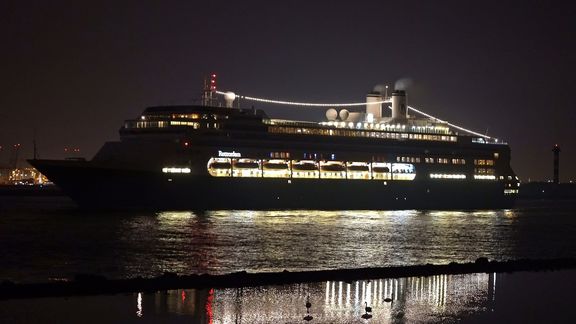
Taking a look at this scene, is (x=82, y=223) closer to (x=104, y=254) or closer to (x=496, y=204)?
(x=104, y=254)

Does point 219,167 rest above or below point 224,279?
above

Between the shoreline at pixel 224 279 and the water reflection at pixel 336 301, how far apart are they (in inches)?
19.9

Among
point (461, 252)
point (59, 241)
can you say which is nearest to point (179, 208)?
point (59, 241)

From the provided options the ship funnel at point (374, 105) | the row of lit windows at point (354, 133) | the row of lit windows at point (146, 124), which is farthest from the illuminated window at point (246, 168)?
the ship funnel at point (374, 105)

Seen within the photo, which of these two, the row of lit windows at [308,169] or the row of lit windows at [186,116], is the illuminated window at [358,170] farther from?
the row of lit windows at [186,116]

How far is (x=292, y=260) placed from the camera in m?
32.3

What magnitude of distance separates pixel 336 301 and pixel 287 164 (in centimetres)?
5228

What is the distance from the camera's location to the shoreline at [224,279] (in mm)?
21906

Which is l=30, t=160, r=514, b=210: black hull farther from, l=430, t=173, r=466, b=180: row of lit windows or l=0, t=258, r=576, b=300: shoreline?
l=0, t=258, r=576, b=300: shoreline

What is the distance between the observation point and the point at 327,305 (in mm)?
21547

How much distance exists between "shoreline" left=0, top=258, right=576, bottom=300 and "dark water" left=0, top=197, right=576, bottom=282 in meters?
3.53

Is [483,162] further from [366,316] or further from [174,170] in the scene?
[366,316]

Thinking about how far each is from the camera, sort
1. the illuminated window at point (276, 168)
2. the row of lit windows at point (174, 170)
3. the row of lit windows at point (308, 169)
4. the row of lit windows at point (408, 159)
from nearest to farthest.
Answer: the row of lit windows at point (174, 170), the row of lit windows at point (308, 169), the illuminated window at point (276, 168), the row of lit windows at point (408, 159)

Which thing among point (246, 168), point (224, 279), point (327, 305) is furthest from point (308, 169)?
point (327, 305)
